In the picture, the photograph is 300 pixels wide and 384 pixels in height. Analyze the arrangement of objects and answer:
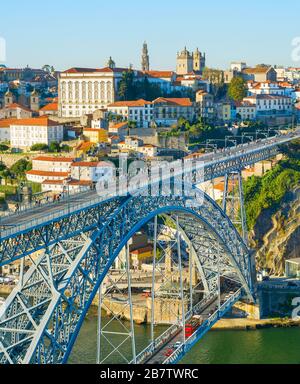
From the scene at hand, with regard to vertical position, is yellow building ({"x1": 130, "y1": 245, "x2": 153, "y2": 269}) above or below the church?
below

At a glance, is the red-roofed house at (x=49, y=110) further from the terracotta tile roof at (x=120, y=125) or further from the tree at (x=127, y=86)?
the terracotta tile roof at (x=120, y=125)

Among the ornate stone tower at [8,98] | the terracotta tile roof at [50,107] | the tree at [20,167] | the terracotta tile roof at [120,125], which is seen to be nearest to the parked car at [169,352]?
the tree at [20,167]

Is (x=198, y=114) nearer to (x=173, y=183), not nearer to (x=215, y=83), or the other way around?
(x=215, y=83)

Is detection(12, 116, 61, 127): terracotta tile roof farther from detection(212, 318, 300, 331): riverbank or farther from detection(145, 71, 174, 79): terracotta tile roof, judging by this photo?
detection(212, 318, 300, 331): riverbank

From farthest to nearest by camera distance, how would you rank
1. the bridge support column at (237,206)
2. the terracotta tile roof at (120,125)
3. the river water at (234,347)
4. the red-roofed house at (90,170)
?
the terracotta tile roof at (120,125) < the red-roofed house at (90,170) < the bridge support column at (237,206) < the river water at (234,347)

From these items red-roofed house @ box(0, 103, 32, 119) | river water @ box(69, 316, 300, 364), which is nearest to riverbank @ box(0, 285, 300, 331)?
river water @ box(69, 316, 300, 364)

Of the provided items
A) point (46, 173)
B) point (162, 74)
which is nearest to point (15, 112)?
point (162, 74)
